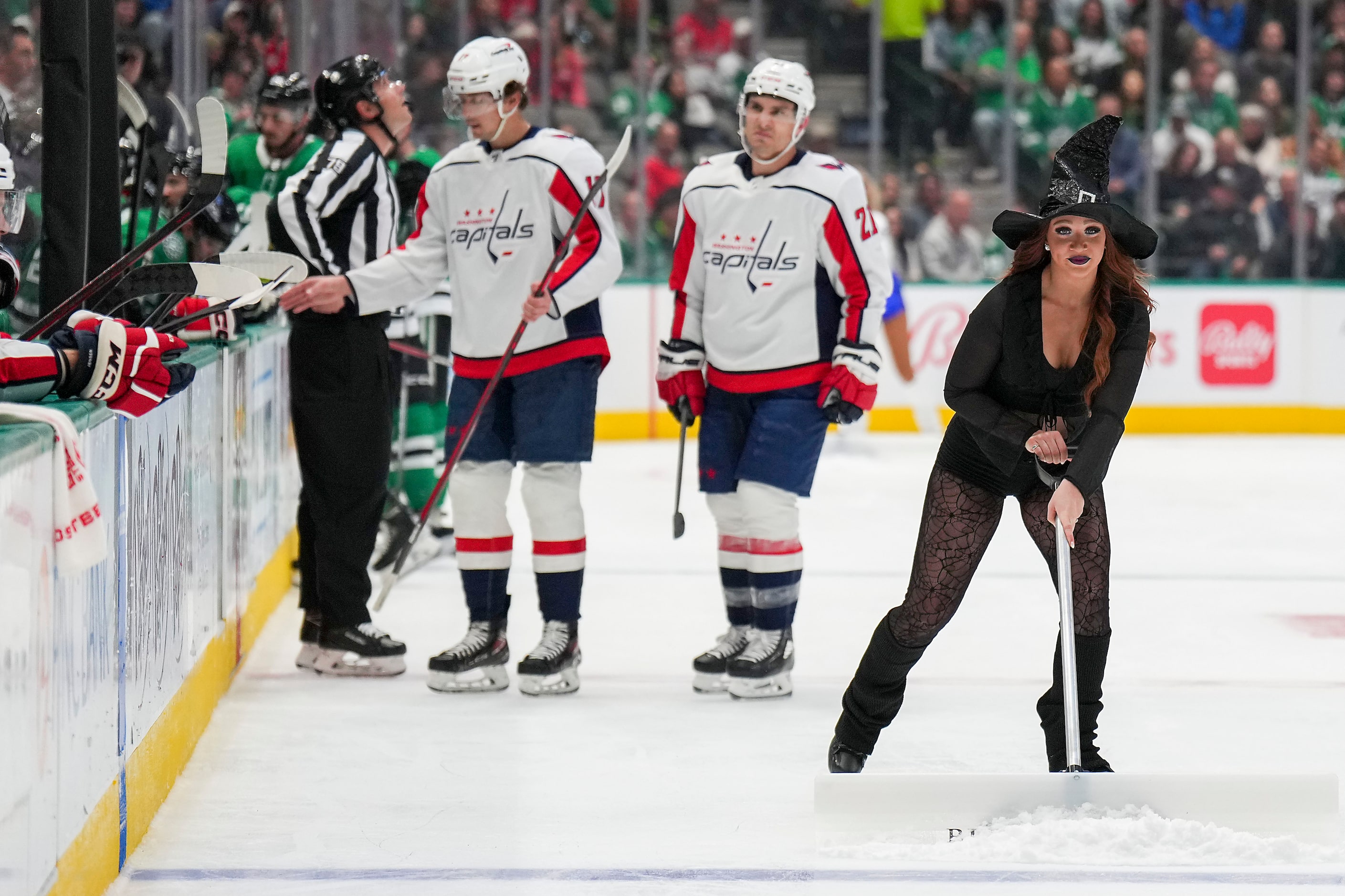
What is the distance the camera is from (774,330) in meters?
3.89

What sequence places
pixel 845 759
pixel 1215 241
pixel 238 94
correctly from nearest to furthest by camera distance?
pixel 845 759 < pixel 238 94 < pixel 1215 241

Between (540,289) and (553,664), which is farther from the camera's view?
(553,664)

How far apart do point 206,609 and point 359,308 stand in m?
0.78

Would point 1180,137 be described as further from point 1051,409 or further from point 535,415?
point 1051,409

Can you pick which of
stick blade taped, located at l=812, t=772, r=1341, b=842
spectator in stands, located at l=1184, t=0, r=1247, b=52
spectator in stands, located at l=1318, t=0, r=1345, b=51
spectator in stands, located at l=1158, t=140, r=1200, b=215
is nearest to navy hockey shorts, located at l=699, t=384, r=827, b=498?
stick blade taped, located at l=812, t=772, r=1341, b=842

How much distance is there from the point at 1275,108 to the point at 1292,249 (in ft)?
3.62

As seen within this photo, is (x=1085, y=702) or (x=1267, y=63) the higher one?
(x=1267, y=63)

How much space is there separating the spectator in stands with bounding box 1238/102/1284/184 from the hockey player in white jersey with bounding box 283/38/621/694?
24.8 feet

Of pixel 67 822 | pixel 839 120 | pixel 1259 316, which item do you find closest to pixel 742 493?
pixel 67 822

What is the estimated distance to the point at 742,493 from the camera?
3918 millimetres

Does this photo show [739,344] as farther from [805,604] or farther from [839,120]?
[839,120]

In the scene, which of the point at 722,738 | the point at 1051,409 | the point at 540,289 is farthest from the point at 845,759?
the point at 540,289

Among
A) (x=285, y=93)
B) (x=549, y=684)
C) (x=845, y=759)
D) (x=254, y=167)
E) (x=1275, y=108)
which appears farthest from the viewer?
(x=1275, y=108)

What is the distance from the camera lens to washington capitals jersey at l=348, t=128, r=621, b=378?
3.94 meters
